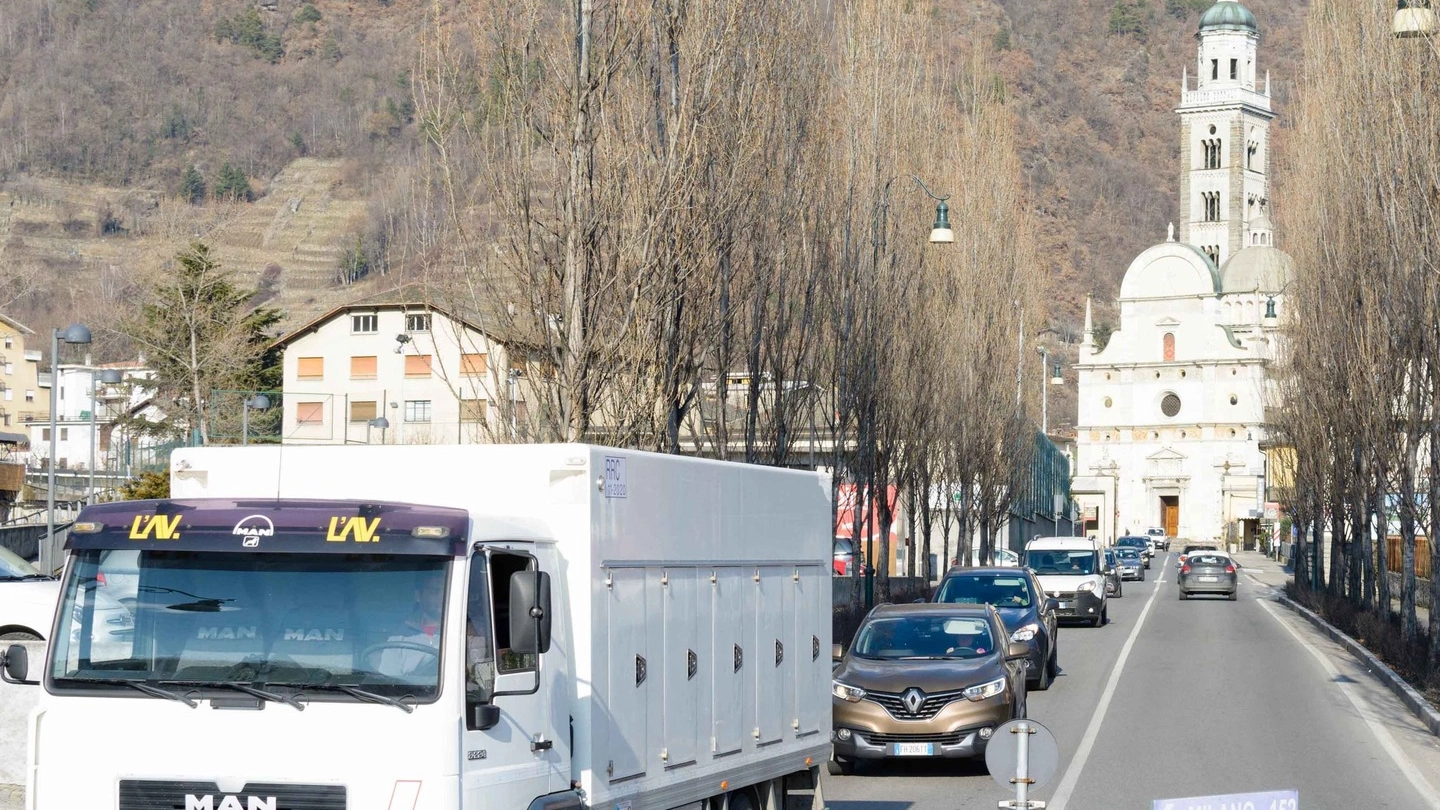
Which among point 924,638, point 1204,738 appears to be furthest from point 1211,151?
point 924,638

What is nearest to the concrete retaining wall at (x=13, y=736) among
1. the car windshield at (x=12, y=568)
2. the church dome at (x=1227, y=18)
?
the car windshield at (x=12, y=568)

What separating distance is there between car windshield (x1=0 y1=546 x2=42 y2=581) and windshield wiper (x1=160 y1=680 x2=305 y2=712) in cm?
1293

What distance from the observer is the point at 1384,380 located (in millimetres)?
31672

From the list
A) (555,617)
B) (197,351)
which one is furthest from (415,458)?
(197,351)

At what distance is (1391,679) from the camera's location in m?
25.7

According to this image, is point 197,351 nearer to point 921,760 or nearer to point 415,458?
point 921,760

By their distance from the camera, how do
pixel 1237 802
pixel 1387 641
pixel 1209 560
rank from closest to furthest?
pixel 1237 802, pixel 1387 641, pixel 1209 560

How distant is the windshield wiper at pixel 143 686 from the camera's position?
7.34 meters

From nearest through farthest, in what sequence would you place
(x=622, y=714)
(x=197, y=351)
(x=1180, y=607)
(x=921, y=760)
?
(x=622, y=714) < (x=921, y=760) < (x=1180, y=607) < (x=197, y=351)

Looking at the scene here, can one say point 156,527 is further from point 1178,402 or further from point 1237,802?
point 1178,402

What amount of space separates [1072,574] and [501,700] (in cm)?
3391

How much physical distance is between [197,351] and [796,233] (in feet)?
149

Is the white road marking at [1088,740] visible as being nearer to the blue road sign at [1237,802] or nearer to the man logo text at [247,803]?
the blue road sign at [1237,802]

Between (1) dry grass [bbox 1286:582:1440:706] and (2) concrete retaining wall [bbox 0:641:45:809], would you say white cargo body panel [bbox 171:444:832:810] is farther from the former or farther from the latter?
(1) dry grass [bbox 1286:582:1440:706]
